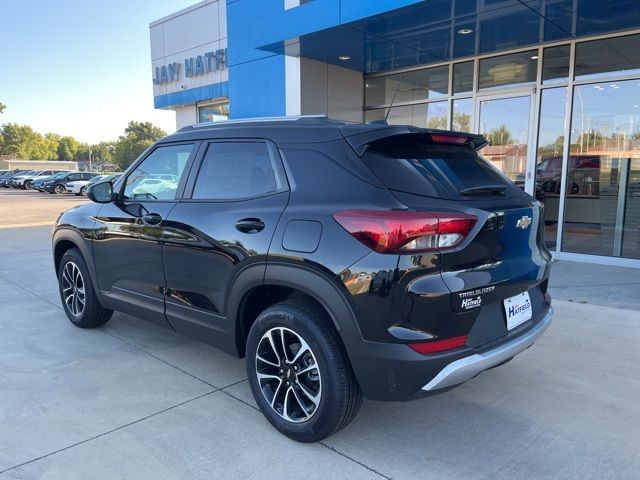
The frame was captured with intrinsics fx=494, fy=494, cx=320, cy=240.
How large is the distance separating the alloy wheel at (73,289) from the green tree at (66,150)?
141 meters

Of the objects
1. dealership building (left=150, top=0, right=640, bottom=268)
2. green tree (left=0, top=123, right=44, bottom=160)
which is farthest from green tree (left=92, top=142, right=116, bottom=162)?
dealership building (left=150, top=0, right=640, bottom=268)

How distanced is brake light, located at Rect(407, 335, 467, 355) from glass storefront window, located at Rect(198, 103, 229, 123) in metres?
13.9

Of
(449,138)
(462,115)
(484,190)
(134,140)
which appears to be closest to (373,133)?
(449,138)

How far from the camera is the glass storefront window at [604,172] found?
7.43 meters

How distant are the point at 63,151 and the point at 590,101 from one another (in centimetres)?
14294

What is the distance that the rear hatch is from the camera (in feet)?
7.99

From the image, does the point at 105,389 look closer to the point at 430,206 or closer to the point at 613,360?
the point at 430,206

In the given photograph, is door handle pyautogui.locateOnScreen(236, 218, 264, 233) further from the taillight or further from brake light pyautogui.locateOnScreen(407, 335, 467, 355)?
brake light pyautogui.locateOnScreen(407, 335, 467, 355)

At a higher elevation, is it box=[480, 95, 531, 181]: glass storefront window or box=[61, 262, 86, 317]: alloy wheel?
box=[480, 95, 531, 181]: glass storefront window

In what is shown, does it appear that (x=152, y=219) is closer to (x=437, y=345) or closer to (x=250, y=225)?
(x=250, y=225)

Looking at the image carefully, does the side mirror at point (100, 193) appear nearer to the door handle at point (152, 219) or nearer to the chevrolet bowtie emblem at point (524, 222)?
the door handle at point (152, 219)

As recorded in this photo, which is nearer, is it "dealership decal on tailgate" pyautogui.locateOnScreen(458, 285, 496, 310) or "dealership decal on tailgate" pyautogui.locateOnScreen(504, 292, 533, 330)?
"dealership decal on tailgate" pyautogui.locateOnScreen(458, 285, 496, 310)

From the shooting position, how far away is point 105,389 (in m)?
3.49

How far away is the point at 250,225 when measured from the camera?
9.62 ft
